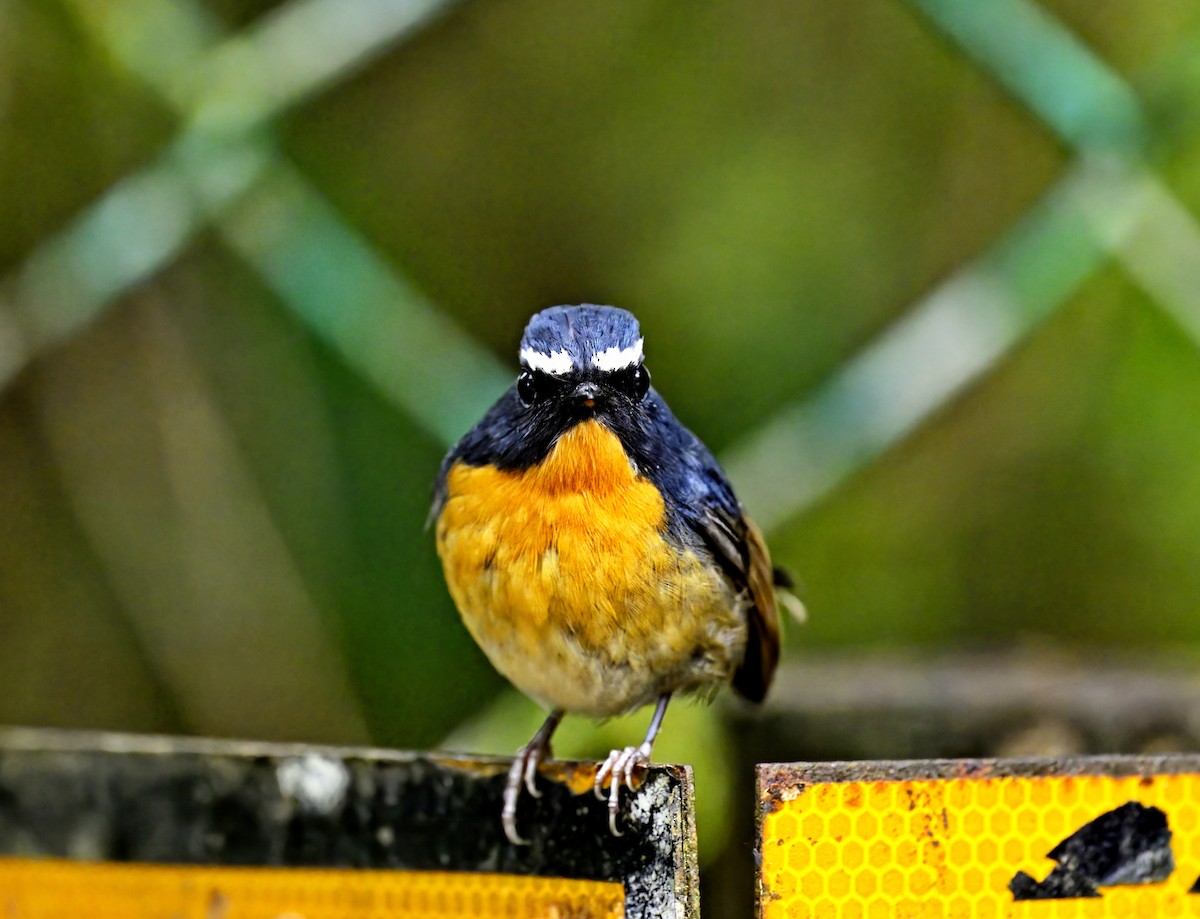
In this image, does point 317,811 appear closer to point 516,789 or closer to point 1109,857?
point 516,789

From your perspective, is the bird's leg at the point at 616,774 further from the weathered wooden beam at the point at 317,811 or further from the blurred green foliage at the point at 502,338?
the blurred green foliage at the point at 502,338

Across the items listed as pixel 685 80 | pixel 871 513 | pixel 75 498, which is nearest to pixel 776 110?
pixel 685 80

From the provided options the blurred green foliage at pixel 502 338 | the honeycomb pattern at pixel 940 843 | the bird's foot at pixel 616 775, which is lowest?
the honeycomb pattern at pixel 940 843

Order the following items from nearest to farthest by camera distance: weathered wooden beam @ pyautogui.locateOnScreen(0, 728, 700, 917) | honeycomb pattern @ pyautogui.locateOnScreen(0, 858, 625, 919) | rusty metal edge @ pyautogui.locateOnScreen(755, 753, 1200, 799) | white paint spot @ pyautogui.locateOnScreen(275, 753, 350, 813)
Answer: rusty metal edge @ pyautogui.locateOnScreen(755, 753, 1200, 799)
weathered wooden beam @ pyautogui.locateOnScreen(0, 728, 700, 917)
honeycomb pattern @ pyautogui.locateOnScreen(0, 858, 625, 919)
white paint spot @ pyautogui.locateOnScreen(275, 753, 350, 813)

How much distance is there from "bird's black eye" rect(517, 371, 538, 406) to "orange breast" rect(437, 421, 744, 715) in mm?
109

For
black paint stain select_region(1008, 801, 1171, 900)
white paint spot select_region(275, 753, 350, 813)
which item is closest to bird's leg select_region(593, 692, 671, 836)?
white paint spot select_region(275, 753, 350, 813)

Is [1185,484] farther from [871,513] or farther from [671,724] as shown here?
[671,724]

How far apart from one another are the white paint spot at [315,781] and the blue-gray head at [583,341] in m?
0.90

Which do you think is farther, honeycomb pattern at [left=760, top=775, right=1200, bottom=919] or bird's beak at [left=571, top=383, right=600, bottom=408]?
bird's beak at [left=571, top=383, right=600, bottom=408]

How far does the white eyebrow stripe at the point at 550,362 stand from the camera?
9.77ft

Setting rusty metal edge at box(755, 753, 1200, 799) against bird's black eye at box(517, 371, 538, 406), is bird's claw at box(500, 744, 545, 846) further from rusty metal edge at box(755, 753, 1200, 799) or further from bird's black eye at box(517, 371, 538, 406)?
bird's black eye at box(517, 371, 538, 406)

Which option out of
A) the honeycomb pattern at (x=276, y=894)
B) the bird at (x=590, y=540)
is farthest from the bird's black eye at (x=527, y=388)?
the honeycomb pattern at (x=276, y=894)

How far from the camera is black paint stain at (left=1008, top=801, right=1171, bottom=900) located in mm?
2254

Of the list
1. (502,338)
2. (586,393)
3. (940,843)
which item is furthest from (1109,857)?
(502,338)
